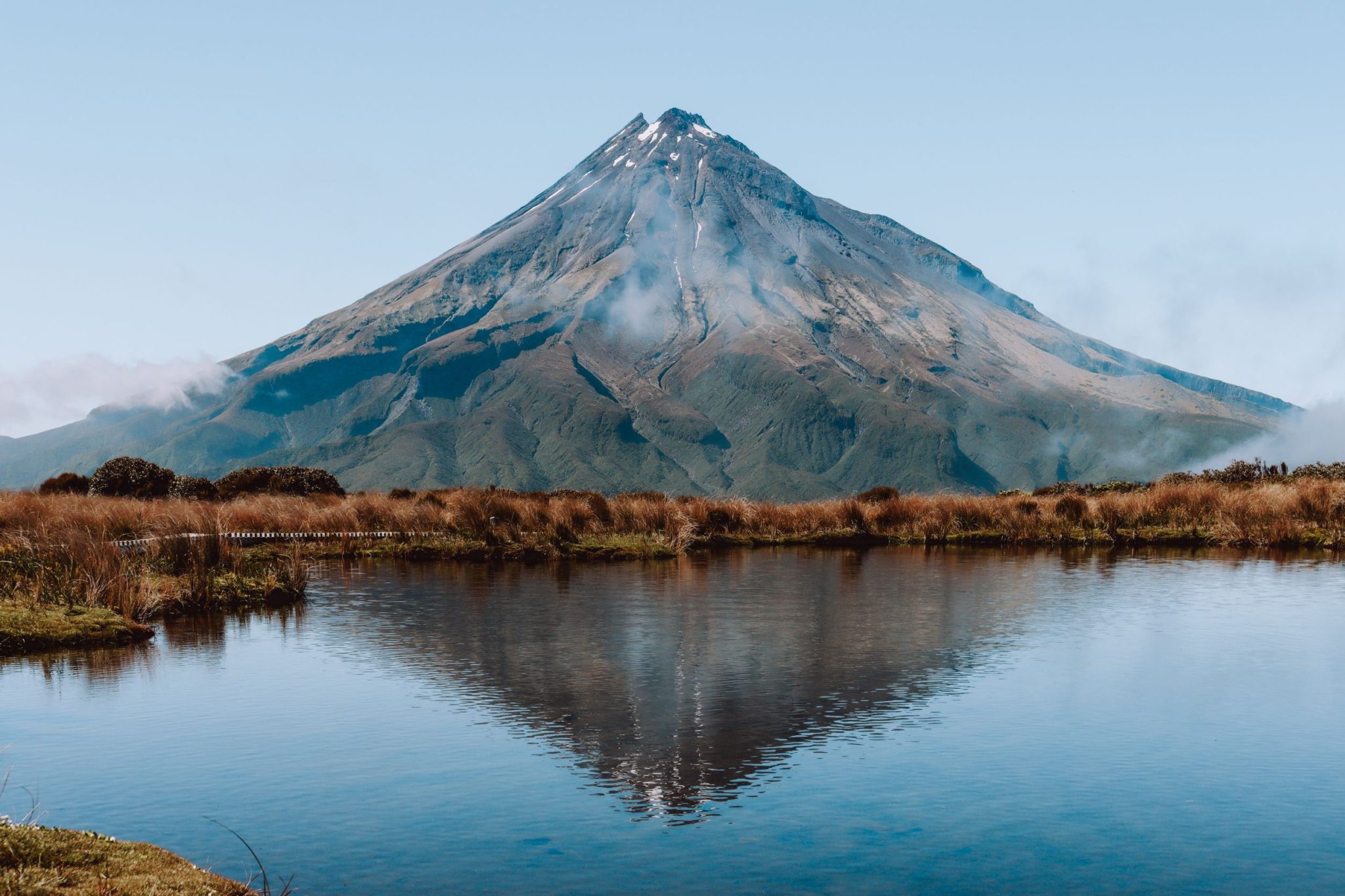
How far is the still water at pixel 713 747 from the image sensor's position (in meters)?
11.2

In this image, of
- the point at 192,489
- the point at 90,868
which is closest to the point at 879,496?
the point at 192,489

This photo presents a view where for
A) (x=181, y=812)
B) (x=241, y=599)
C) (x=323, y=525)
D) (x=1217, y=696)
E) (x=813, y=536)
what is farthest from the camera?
(x=813, y=536)

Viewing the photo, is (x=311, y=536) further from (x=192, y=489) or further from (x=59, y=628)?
(x=59, y=628)

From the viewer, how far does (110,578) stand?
25.1m

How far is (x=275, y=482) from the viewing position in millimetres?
58156

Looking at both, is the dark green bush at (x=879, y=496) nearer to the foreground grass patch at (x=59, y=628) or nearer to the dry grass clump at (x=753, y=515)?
the dry grass clump at (x=753, y=515)

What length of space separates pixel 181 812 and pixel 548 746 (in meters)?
4.42

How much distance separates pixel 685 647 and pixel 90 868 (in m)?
14.1

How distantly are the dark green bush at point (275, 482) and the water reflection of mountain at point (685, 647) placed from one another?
72.3 feet

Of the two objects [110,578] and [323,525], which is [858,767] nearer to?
[110,578]

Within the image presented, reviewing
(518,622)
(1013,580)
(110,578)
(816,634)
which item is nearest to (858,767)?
(816,634)

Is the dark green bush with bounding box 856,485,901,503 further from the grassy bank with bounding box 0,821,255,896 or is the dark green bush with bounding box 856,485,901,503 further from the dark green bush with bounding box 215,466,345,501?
the grassy bank with bounding box 0,821,255,896

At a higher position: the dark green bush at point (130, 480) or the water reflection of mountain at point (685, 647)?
the dark green bush at point (130, 480)

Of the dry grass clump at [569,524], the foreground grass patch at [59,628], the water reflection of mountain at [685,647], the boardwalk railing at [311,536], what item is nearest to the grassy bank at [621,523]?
the dry grass clump at [569,524]
